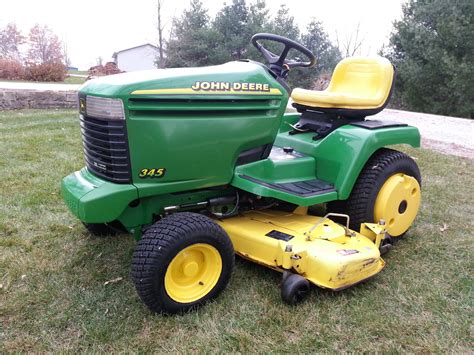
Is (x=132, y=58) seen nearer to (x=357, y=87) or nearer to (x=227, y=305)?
(x=357, y=87)

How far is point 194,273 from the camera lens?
2.41 meters

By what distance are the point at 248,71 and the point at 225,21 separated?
17687mm

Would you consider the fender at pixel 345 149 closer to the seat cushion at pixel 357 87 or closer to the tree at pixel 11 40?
the seat cushion at pixel 357 87

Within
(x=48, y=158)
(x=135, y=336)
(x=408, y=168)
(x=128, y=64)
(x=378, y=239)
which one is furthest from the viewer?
(x=128, y=64)

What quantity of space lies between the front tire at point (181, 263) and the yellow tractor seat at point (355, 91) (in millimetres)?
1358

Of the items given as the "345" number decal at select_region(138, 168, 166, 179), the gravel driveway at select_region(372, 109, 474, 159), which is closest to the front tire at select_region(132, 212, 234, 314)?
the "345" number decal at select_region(138, 168, 166, 179)

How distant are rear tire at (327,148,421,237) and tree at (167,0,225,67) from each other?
1607 cm

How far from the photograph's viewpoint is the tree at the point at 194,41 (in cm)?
1862

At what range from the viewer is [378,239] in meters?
2.83

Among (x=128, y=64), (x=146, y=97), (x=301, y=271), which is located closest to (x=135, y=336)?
(x=301, y=271)

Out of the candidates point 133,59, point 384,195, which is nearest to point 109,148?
point 384,195

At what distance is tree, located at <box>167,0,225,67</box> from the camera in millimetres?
18625

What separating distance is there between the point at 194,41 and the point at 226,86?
17.2m

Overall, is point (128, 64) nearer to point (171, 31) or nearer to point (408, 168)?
point (171, 31)
